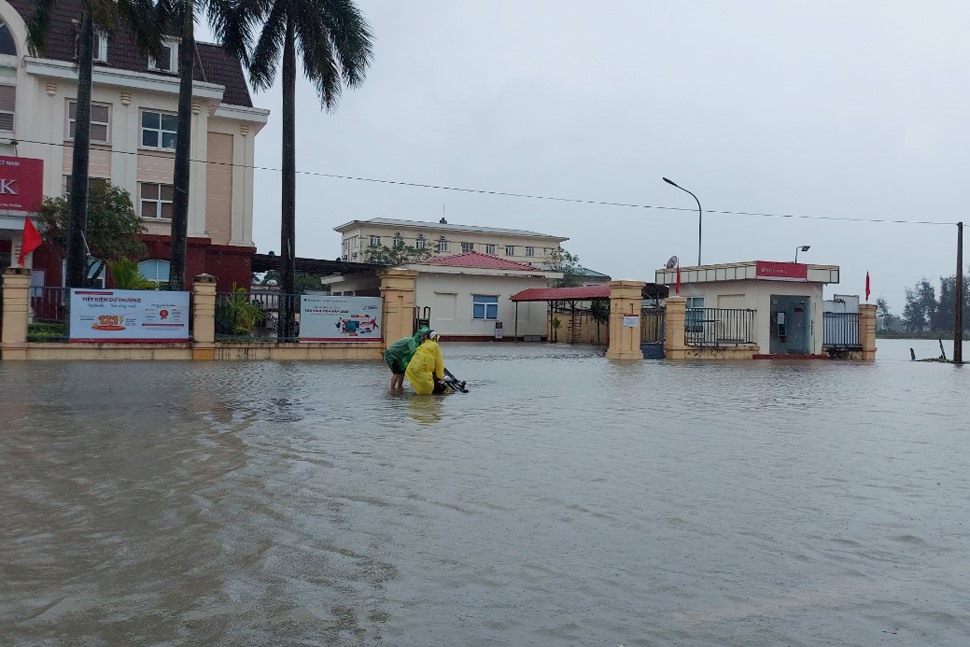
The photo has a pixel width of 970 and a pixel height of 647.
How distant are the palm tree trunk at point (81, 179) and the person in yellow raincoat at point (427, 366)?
13.0 meters

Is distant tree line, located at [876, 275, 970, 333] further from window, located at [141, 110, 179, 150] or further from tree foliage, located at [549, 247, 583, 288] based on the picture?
window, located at [141, 110, 179, 150]

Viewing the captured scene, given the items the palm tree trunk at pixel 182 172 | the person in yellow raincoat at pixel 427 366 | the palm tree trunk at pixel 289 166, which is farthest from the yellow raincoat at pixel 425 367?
the palm tree trunk at pixel 289 166

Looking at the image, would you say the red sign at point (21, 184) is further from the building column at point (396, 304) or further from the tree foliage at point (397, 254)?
the tree foliage at point (397, 254)

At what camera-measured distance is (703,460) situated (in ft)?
28.1

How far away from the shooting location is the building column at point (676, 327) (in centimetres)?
3094

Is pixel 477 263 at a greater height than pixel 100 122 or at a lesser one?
lesser

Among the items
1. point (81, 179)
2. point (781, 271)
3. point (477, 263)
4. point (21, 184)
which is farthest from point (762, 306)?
point (21, 184)

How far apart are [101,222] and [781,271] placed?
24396 mm

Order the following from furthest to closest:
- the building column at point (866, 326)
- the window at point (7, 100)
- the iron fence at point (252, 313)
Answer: the building column at point (866, 326) → the window at point (7, 100) → the iron fence at point (252, 313)

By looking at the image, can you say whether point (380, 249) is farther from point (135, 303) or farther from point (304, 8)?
point (135, 303)

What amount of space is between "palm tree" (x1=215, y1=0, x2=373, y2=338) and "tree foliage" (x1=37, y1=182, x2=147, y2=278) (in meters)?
5.13

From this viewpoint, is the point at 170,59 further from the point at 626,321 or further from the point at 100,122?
the point at 626,321

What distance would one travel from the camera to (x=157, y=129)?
32.5m

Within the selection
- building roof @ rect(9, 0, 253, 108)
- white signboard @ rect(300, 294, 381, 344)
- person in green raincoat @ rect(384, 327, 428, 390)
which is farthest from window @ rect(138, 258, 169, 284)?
person in green raincoat @ rect(384, 327, 428, 390)
